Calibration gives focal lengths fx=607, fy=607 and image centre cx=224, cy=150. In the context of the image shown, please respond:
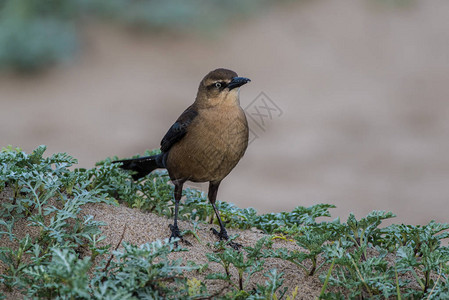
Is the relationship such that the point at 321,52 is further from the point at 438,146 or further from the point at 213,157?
the point at 213,157

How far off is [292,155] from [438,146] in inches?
78.1

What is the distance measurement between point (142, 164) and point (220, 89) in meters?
0.79

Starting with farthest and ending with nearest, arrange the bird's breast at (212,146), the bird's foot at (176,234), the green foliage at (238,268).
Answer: the bird's breast at (212,146), the bird's foot at (176,234), the green foliage at (238,268)

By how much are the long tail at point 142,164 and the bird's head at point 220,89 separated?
1.77 ft

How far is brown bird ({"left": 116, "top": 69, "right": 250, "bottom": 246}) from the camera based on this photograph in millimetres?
3820

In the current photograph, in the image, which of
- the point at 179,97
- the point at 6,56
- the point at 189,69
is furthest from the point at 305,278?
the point at 6,56

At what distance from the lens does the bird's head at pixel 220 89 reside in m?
4.03

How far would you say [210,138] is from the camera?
12.6ft

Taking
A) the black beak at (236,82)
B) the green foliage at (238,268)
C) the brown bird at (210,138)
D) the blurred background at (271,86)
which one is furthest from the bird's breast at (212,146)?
the blurred background at (271,86)

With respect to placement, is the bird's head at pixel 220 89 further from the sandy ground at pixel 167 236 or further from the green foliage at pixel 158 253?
the sandy ground at pixel 167 236

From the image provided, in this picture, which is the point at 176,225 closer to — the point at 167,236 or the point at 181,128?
the point at 167,236

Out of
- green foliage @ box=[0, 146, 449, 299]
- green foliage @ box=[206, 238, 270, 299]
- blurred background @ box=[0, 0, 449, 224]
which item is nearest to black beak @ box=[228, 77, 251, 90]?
green foliage @ box=[0, 146, 449, 299]

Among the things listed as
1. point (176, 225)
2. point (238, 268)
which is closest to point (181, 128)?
point (176, 225)

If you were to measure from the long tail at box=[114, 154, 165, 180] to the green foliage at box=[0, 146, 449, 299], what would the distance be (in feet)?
0.86
